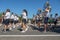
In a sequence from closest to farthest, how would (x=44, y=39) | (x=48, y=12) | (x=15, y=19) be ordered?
(x=44, y=39)
(x=48, y=12)
(x=15, y=19)

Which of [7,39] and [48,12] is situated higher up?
[48,12]

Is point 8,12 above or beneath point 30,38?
above

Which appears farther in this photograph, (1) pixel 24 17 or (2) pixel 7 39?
(1) pixel 24 17

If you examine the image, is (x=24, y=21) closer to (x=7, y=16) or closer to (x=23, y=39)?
(x=7, y=16)

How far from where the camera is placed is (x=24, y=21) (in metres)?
14.2

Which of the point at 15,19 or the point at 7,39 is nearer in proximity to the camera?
the point at 7,39

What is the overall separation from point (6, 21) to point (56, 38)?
17.3 feet

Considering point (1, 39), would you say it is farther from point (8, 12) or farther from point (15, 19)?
point (15, 19)

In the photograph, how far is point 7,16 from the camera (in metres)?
14.6

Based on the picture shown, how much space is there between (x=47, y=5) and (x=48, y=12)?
103cm


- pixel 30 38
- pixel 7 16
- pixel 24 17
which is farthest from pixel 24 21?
pixel 30 38

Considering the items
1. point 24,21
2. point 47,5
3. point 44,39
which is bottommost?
point 44,39

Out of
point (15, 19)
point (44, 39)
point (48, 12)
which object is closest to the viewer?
point (44, 39)

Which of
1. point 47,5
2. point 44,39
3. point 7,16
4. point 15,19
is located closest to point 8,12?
point 7,16
